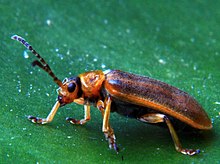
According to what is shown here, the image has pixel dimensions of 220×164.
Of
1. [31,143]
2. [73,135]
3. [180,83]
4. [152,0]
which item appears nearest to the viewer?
[31,143]

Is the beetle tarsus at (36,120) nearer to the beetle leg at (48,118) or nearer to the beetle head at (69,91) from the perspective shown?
the beetle leg at (48,118)

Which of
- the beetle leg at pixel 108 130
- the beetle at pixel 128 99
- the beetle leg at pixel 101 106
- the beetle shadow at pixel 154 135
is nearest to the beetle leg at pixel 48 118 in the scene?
the beetle at pixel 128 99

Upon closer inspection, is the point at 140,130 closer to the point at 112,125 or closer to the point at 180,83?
the point at 112,125

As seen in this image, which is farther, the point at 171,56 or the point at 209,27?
the point at 209,27

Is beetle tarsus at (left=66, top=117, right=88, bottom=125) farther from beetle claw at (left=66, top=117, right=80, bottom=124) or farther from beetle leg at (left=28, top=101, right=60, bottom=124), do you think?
beetle leg at (left=28, top=101, right=60, bottom=124)

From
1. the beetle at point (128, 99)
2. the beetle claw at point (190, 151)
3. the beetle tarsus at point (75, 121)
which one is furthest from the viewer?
the beetle tarsus at point (75, 121)

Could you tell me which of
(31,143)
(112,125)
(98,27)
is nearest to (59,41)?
(98,27)

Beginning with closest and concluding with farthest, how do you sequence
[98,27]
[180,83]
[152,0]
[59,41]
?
1. [180,83]
2. [59,41]
3. [98,27]
4. [152,0]
